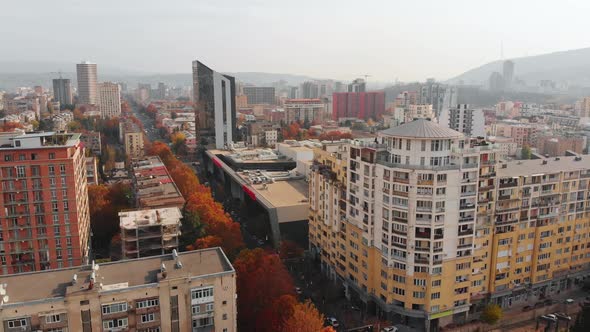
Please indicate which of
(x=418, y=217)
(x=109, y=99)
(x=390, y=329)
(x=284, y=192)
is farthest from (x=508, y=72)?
(x=390, y=329)

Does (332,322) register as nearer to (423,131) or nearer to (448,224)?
(448,224)

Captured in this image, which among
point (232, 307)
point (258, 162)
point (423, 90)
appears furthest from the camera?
point (423, 90)

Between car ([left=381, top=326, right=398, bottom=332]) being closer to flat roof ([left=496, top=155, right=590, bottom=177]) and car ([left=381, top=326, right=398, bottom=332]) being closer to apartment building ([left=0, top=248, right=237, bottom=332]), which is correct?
apartment building ([left=0, top=248, right=237, bottom=332])

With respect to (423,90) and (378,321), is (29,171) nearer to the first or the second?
(378,321)

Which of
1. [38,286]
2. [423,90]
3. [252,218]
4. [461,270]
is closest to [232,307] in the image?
[38,286]

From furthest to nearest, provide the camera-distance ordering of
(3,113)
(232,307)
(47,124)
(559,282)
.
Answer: (3,113) → (47,124) → (559,282) → (232,307)

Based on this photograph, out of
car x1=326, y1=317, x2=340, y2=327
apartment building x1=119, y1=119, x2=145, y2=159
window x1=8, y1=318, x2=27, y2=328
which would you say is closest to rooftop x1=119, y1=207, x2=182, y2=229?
car x1=326, y1=317, x2=340, y2=327
